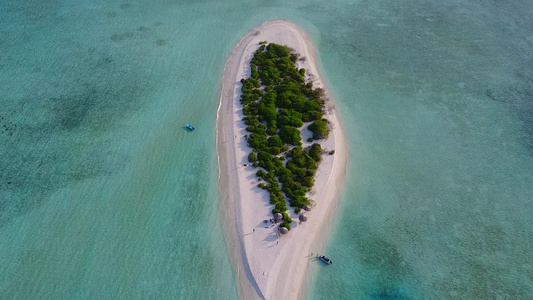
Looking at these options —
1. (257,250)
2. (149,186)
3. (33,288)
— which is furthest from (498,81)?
(33,288)

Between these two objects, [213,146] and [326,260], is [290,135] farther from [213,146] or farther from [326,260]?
[326,260]

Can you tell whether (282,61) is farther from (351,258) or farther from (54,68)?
(54,68)

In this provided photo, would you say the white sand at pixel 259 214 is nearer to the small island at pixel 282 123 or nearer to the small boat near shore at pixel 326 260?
the small boat near shore at pixel 326 260

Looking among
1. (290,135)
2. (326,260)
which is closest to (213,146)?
(290,135)

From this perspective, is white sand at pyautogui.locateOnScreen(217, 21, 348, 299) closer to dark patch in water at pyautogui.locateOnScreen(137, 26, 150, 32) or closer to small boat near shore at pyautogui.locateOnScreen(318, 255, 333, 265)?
small boat near shore at pyautogui.locateOnScreen(318, 255, 333, 265)

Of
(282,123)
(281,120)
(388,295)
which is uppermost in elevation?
(281,120)

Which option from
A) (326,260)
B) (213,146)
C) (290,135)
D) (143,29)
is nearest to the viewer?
(326,260)

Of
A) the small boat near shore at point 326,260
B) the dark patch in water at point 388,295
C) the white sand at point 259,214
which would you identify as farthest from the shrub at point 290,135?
the dark patch in water at point 388,295
